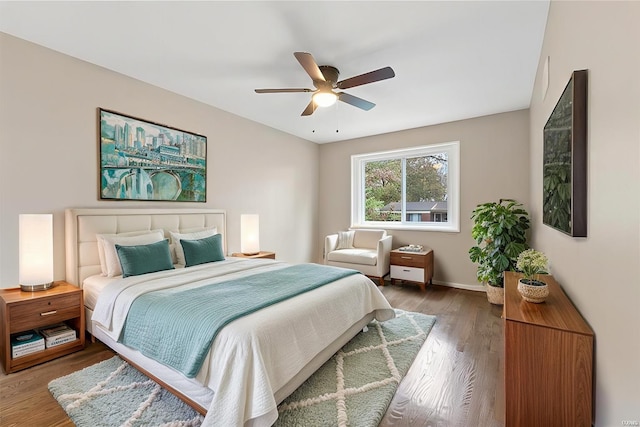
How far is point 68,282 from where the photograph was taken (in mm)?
2600

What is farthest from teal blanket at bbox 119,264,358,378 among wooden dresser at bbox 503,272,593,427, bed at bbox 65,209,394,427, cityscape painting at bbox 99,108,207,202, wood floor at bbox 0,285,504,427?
cityscape painting at bbox 99,108,207,202

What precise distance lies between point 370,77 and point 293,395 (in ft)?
7.90

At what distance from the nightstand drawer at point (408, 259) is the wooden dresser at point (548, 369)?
2828 millimetres

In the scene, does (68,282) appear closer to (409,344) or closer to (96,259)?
(96,259)

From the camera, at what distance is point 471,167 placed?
169 inches

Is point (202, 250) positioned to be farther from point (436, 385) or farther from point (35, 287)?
point (436, 385)

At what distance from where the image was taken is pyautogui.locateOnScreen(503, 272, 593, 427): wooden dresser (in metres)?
1.20

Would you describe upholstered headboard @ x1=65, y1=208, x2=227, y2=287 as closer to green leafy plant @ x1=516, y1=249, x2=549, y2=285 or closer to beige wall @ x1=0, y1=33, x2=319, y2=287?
beige wall @ x1=0, y1=33, x2=319, y2=287

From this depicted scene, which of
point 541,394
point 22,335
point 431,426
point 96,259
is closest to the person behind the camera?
point 541,394

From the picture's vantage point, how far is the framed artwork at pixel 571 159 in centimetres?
130

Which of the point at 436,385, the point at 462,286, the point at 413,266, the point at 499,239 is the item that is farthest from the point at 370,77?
the point at 462,286

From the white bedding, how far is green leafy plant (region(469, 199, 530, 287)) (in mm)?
1598

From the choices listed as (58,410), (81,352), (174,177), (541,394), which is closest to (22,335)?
(81,352)

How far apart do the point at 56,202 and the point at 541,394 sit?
145 inches
